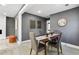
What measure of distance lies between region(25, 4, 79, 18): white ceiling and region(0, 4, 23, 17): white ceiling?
19cm

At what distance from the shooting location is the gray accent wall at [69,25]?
5.63ft

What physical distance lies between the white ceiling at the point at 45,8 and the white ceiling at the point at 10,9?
0.63 feet

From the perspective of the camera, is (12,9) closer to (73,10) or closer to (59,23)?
(59,23)

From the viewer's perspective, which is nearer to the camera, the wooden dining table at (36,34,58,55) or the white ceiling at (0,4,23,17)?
the white ceiling at (0,4,23,17)

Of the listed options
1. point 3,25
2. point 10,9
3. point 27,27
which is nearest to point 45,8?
point 27,27

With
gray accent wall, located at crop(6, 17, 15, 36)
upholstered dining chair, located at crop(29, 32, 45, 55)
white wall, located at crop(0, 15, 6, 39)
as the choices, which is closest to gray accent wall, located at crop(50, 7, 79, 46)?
upholstered dining chair, located at crop(29, 32, 45, 55)

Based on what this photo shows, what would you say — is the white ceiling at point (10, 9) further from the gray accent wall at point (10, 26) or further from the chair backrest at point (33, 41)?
the chair backrest at point (33, 41)

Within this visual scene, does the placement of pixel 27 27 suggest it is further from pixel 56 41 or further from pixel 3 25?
pixel 56 41

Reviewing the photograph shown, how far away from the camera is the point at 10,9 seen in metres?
1.69

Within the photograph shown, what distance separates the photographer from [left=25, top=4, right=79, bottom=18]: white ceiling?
1.66 meters

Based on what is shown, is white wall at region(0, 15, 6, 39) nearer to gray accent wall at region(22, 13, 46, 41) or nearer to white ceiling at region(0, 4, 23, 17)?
white ceiling at region(0, 4, 23, 17)

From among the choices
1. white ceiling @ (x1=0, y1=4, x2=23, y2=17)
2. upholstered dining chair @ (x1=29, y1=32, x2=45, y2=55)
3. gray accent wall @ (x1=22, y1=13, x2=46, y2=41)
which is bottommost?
upholstered dining chair @ (x1=29, y1=32, x2=45, y2=55)
